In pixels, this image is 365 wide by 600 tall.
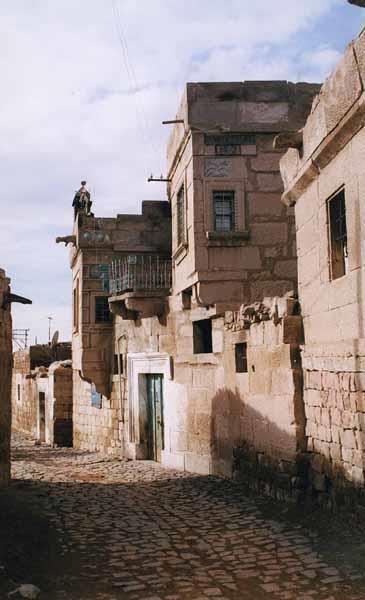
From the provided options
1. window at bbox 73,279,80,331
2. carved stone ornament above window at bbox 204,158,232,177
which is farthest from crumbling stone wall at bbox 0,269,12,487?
window at bbox 73,279,80,331

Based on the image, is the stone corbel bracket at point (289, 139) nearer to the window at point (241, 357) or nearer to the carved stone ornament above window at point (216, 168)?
the window at point (241, 357)

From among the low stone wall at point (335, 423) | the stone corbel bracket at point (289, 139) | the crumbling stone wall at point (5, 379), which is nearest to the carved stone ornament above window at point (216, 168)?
the stone corbel bracket at point (289, 139)

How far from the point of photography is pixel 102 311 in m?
17.1

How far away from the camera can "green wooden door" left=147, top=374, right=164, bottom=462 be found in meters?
14.4

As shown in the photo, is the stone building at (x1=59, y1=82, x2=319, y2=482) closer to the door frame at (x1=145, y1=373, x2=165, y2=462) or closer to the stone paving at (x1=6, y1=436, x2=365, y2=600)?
the door frame at (x1=145, y1=373, x2=165, y2=462)

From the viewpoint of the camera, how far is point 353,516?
264 inches

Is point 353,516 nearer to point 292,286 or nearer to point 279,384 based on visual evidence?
point 279,384

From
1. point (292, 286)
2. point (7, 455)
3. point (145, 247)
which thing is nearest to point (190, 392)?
point (292, 286)

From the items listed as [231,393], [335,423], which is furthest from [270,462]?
[335,423]

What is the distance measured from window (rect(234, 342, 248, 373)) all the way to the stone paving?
1900mm

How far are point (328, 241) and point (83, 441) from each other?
13005 mm

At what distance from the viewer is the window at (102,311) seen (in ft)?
56.0

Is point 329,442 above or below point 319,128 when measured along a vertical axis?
below

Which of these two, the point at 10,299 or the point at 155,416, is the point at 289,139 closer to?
the point at 10,299
